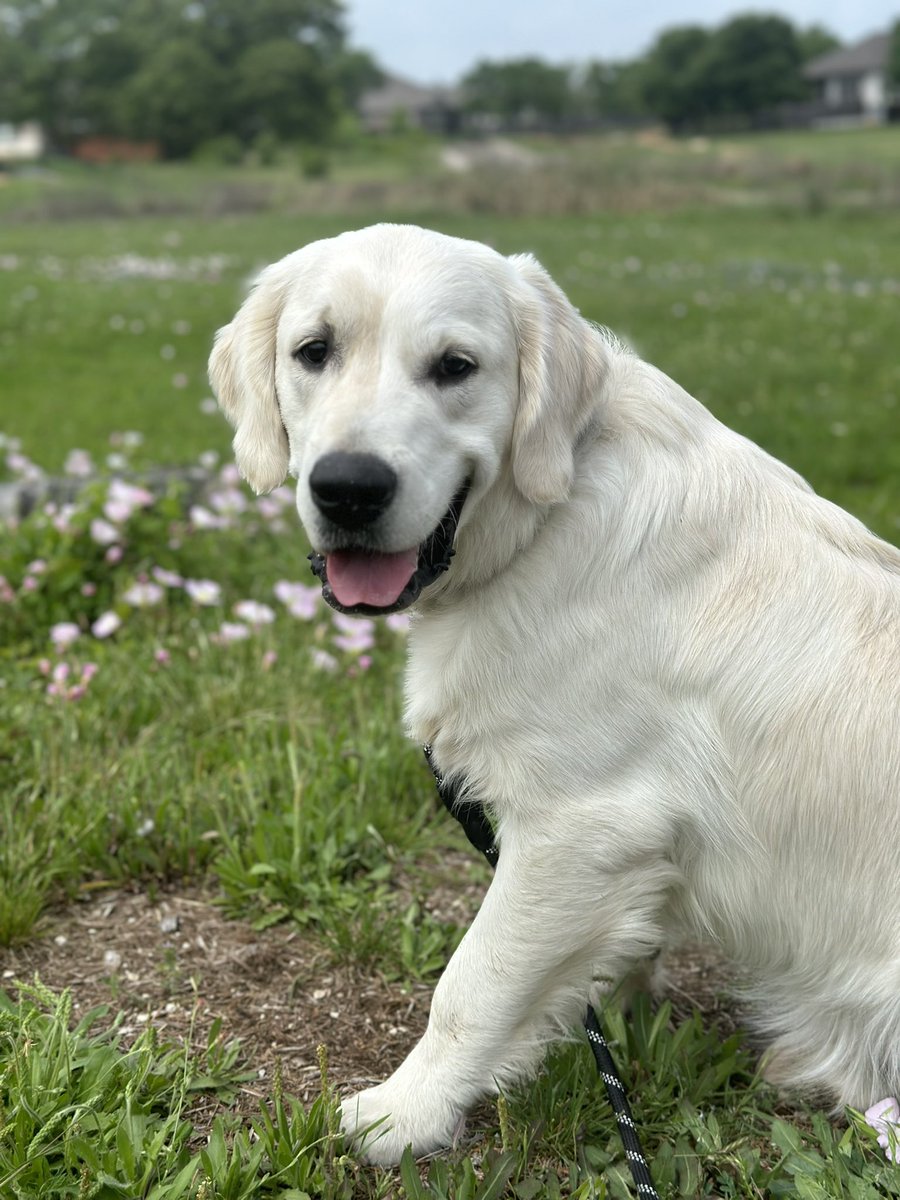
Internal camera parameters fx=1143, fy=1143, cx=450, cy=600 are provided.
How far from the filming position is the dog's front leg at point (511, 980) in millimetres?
2225

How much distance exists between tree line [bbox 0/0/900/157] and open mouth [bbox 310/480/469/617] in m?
62.0

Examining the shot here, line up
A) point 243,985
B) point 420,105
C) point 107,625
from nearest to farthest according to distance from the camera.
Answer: point 243,985, point 107,625, point 420,105

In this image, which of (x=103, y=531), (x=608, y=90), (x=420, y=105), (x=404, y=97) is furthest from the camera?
(x=404, y=97)

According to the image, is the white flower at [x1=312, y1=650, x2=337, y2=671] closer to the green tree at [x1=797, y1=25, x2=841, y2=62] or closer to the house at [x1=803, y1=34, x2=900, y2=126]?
the house at [x1=803, y1=34, x2=900, y2=126]

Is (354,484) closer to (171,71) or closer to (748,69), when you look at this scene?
(171,71)

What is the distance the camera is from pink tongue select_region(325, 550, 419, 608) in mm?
2162

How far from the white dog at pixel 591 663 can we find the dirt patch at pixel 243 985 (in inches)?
10.8

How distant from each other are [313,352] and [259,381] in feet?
0.74

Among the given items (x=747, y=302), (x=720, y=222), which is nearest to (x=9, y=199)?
(x=720, y=222)

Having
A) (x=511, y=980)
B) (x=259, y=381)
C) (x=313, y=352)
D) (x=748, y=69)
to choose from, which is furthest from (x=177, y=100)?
(x=511, y=980)

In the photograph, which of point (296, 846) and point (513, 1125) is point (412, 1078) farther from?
point (296, 846)

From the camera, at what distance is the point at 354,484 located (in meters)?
2.02

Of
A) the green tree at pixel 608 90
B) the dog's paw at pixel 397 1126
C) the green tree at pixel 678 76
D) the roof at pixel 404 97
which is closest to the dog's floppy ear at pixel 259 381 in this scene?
the dog's paw at pixel 397 1126

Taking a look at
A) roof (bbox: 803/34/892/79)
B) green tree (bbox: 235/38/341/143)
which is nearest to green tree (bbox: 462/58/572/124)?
roof (bbox: 803/34/892/79)
